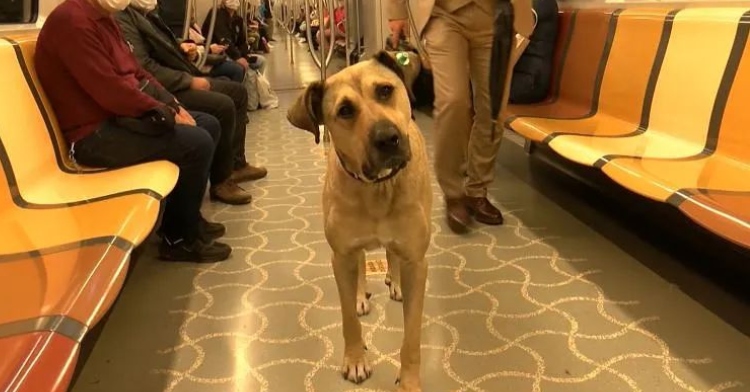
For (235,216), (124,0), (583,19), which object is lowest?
(235,216)

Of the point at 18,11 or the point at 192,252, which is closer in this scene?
the point at 192,252

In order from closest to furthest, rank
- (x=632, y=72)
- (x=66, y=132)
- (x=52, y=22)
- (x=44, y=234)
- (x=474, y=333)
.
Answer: (x=44, y=234) < (x=474, y=333) < (x=52, y=22) < (x=66, y=132) < (x=632, y=72)

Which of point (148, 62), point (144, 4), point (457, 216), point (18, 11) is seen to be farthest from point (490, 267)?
point (18, 11)

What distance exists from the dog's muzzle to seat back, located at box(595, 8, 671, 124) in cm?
169

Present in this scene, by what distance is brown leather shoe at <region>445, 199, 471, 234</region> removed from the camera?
9.25ft

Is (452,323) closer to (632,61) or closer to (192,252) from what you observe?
(192,252)

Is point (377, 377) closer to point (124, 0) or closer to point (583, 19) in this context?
point (124, 0)

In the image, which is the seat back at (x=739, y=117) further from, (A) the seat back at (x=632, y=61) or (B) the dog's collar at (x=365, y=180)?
(B) the dog's collar at (x=365, y=180)

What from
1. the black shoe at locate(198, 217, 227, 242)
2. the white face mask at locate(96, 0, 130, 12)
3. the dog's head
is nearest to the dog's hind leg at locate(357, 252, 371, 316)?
the dog's head

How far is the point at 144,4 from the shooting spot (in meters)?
3.04

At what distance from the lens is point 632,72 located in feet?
9.48

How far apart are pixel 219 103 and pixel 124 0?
95 centimetres

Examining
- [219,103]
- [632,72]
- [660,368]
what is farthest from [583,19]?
[660,368]

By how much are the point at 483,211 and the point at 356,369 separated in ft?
4.39
